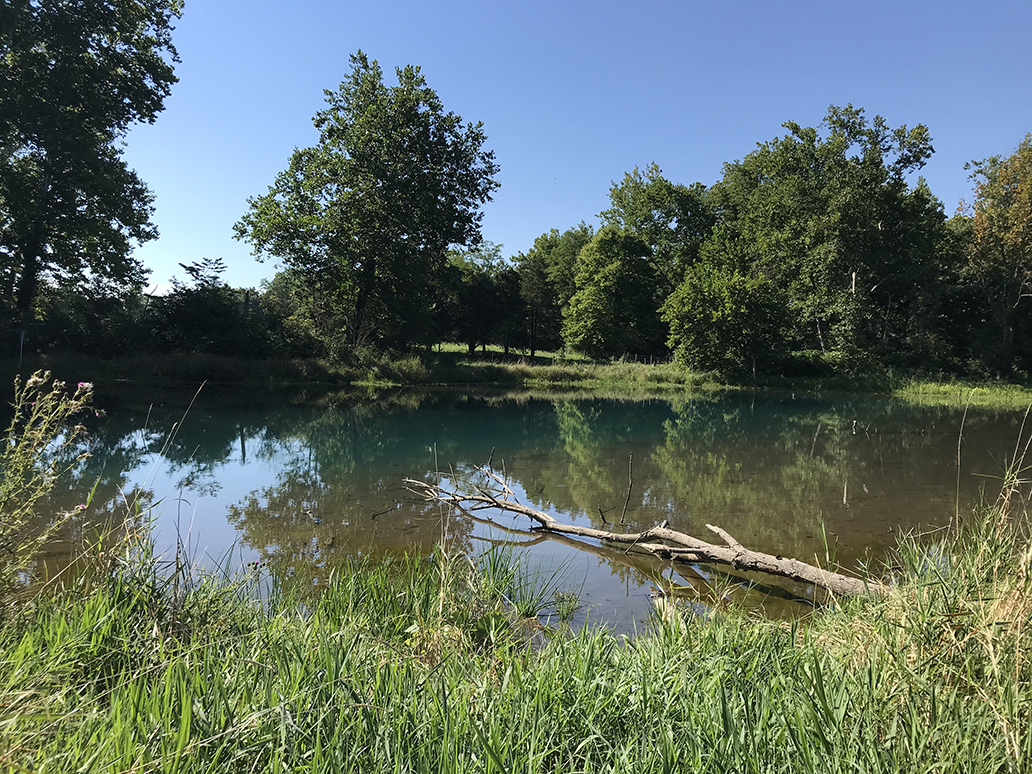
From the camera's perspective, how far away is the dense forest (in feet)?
69.5

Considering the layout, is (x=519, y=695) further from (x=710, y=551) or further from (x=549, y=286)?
(x=549, y=286)

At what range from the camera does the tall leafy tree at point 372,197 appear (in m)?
29.8

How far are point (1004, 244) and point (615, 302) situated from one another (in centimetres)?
2337

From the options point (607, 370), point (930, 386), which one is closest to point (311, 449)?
point (607, 370)

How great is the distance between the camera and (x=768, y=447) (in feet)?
42.7

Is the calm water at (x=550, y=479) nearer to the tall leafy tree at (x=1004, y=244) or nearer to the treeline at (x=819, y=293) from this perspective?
the treeline at (x=819, y=293)

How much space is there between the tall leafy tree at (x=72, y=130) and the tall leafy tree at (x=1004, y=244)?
39922 millimetres

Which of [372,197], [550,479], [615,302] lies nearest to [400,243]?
[372,197]

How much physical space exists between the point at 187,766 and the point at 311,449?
10.8m

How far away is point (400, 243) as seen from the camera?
3117 cm

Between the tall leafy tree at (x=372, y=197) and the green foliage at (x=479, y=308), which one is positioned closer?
the tall leafy tree at (x=372, y=197)

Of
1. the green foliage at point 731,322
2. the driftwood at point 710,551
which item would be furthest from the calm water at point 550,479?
the green foliage at point 731,322

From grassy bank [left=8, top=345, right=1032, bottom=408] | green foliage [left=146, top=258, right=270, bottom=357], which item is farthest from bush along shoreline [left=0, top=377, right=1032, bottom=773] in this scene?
green foliage [left=146, top=258, right=270, bottom=357]

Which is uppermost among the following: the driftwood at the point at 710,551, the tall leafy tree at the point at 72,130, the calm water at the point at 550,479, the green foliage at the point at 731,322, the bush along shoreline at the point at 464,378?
the tall leafy tree at the point at 72,130
